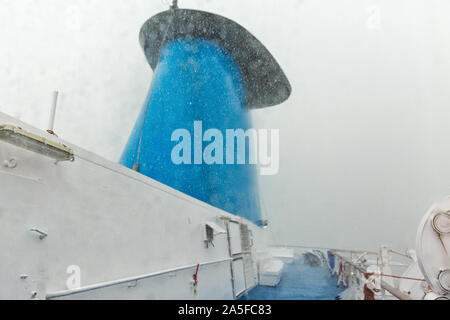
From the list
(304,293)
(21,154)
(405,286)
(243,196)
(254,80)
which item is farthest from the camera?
(254,80)

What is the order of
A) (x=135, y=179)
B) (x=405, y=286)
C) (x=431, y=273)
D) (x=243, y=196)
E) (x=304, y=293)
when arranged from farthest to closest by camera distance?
(x=243, y=196)
(x=304, y=293)
(x=405, y=286)
(x=135, y=179)
(x=431, y=273)

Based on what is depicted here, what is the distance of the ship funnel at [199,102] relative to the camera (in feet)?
27.5

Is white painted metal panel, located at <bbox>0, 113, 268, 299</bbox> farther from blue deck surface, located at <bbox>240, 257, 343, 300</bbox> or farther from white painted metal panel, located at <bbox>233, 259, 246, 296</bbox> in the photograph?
blue deck surface, located at <bbox>240, 257, 343, 300</bbox>

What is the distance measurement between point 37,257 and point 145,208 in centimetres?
166

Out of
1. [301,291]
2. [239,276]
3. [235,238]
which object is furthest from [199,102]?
[301,291]

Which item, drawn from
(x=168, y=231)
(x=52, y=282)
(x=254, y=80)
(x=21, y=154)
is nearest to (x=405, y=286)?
(x=168, y=231)

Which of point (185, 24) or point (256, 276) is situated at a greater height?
point (185, 24)

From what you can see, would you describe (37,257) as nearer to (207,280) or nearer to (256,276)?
(207,280)

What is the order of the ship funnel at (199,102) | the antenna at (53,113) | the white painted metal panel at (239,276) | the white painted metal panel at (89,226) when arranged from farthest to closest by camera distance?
the ship funnel at (199,102)
the white painted metal panel at (239,276)
the antenna at (53,113)
the white painted metal panel at (89,226)

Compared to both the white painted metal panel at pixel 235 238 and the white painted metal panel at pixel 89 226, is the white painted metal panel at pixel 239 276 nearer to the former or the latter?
the white painted metal panel at pixel 235 238

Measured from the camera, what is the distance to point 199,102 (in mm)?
9430

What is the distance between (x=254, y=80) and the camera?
468 inches

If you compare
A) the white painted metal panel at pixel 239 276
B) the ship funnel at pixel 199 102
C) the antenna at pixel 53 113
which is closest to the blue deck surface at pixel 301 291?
the white painted metal panel at pixel 239 276

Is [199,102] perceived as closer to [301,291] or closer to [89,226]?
[301,291]
